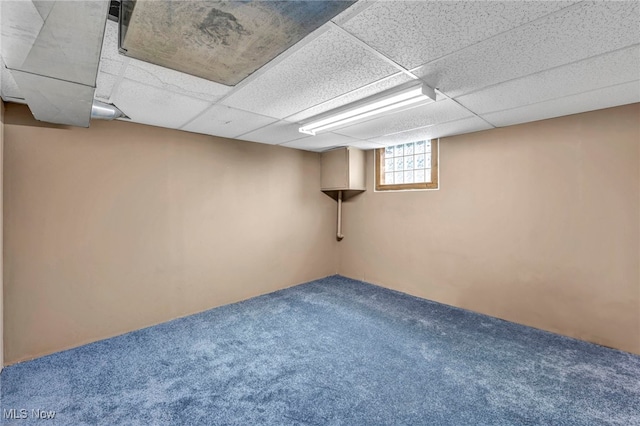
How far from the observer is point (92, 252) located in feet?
8.66

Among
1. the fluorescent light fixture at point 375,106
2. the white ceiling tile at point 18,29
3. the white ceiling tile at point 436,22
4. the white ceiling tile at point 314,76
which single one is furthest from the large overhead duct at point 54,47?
the fluorescent light fixture at point 375,106

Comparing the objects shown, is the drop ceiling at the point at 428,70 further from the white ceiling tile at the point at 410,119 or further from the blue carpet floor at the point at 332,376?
the blue carpet floor at the point at 332,376

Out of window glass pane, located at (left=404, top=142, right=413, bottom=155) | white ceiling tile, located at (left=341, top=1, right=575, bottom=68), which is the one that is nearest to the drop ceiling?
white ceiling tile, located at (left=341, top=1, right=575, bottom=68)

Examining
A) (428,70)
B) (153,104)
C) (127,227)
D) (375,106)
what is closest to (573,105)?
(428,70)

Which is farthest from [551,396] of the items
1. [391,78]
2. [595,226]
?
[391,78]

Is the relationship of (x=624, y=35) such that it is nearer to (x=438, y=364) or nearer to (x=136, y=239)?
(x=438, y=364)

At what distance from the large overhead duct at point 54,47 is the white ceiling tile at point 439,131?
2908mm

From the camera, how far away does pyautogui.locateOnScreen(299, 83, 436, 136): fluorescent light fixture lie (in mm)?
1996

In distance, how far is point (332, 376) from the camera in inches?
83.2

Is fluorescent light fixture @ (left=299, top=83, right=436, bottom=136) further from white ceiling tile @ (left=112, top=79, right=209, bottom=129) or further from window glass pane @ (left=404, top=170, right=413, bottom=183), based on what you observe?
window glass pane @ (left=404, top=170, right=413, bottom=183)

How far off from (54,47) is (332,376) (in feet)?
8.45

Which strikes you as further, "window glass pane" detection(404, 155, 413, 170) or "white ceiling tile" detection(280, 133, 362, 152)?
"window glass pane" detection(404, 155, 413, 170)

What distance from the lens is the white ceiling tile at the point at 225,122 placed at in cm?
256

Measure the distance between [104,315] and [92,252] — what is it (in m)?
0.64
